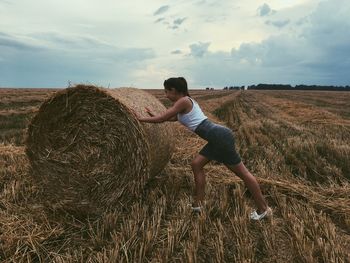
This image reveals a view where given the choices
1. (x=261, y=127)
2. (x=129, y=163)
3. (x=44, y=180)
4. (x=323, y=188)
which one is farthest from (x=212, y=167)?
(x=261, y=127)

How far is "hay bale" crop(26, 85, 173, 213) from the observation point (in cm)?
562

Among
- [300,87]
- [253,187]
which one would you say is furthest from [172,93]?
[300,87]

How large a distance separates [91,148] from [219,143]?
5.60ft

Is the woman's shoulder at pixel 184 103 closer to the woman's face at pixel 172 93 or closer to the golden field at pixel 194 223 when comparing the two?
the woman's face at pixel 172 93

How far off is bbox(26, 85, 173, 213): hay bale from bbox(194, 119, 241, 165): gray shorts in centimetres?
76

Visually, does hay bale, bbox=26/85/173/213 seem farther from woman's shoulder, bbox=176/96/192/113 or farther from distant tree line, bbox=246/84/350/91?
distant tree line, bbox=246/84/350/91

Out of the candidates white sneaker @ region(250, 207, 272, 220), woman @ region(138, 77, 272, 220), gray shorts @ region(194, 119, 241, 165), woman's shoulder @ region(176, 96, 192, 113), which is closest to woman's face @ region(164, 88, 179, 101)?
woman @ region(138, 77, 272, 220)

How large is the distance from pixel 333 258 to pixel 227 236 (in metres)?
1.09

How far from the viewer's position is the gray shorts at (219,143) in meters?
5.42

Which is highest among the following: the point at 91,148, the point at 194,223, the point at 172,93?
the point at 172,93

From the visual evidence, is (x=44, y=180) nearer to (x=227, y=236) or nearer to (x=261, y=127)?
(x=227, y=236)

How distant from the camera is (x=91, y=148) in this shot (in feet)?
19.2

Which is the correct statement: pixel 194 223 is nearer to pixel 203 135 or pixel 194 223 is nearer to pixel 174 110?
pixel 203 135

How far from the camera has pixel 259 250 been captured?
4.47m
